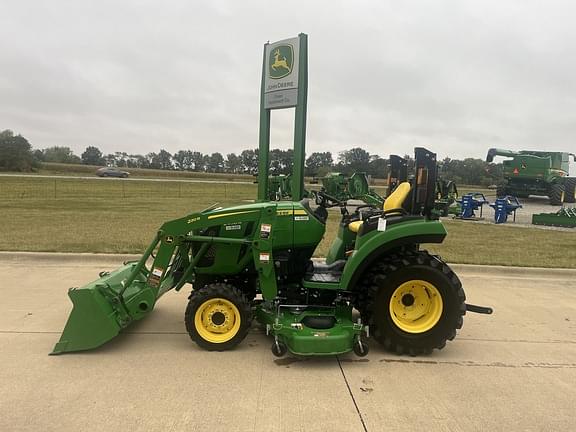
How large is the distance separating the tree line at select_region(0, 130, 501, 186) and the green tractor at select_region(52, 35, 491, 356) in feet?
3.86

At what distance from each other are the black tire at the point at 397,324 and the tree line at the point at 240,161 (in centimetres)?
127

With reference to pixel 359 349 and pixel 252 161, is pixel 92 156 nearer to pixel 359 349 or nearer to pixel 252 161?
pixel 252 161

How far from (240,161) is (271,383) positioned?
77557mm

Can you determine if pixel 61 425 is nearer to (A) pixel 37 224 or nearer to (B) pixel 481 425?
(B) pixel 481 425

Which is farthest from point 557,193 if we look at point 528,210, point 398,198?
point 398,198

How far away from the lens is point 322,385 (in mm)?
3234

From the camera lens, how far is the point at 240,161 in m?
79.6

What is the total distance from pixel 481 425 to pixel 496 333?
1.83 meters

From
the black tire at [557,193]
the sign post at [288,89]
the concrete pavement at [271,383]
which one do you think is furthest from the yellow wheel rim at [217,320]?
the black tire at [557,193]

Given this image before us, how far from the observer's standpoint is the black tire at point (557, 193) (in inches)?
875

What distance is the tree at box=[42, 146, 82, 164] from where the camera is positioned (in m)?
84.4

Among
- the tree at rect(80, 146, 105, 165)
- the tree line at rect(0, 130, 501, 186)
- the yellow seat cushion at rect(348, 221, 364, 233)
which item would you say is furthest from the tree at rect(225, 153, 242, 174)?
the yellow seat cushion at rect(348, 221, 364, 233)

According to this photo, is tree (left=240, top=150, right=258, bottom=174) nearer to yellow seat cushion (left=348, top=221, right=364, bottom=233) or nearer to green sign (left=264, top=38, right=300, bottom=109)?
green sign (left=264, top=38, right=300, bottom=109)

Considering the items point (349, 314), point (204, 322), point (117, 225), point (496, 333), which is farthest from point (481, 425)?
point (117, 225)
